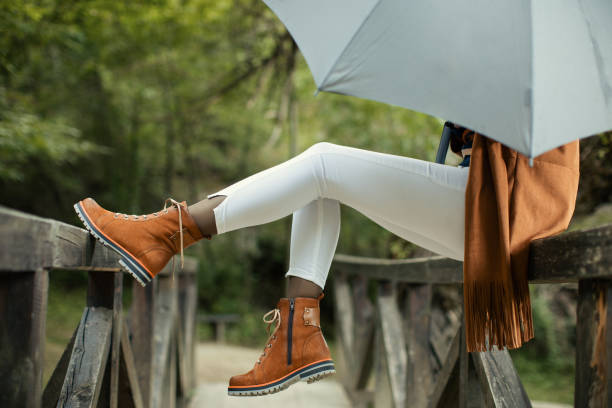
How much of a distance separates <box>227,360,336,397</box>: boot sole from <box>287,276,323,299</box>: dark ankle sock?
0.58 feet

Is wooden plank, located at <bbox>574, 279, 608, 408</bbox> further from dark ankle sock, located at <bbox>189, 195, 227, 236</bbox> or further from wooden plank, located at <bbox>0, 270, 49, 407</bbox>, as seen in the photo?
wooden plank, located at <bbox>0, 270, 49, 407</bbox>

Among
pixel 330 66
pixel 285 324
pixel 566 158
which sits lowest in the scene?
pixel 285 324

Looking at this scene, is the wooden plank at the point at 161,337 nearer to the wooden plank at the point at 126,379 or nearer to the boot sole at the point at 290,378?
the wooden plank at the point at 126,379

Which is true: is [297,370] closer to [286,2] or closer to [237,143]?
[286,2]

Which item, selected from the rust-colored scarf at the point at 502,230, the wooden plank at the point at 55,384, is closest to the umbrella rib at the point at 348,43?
the rust-colored scarf at the point at 502,230

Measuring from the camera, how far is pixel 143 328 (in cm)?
244

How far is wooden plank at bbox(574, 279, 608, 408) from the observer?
3.20 ft

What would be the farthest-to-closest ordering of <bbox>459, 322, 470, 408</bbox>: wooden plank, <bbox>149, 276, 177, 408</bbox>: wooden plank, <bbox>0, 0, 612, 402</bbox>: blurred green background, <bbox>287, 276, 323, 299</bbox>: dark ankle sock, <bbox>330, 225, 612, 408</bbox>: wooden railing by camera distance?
<bbox>0, 0, 612, 402</bbox>: blurred green background < <bbox>149, 276, 177, 408</bbox>: wooden plank < <bbox>459, 322, 470, 408</bbox>: wooden plank < <bbox>287, 276, 323, 299</bbox>: dark ankle sock < <bbox>330, 225, 612, 408</bbox>: wooden railing

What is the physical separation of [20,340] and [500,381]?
1163mm

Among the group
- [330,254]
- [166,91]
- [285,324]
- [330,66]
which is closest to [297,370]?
[285,324]

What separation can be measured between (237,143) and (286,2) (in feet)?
32.5

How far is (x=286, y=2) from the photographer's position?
4.85ft

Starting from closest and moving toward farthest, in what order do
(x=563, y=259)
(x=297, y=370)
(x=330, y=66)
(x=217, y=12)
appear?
1. (x=563, y=259)
2. (x=330, y=66)
3. (x=297, y=370)
4. (x=217, y=12)

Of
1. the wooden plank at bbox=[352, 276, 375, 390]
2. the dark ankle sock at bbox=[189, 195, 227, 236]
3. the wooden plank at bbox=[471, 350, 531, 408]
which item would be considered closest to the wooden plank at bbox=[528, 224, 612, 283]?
the wooden plank at bbox=[471, 350, 531, 408]
